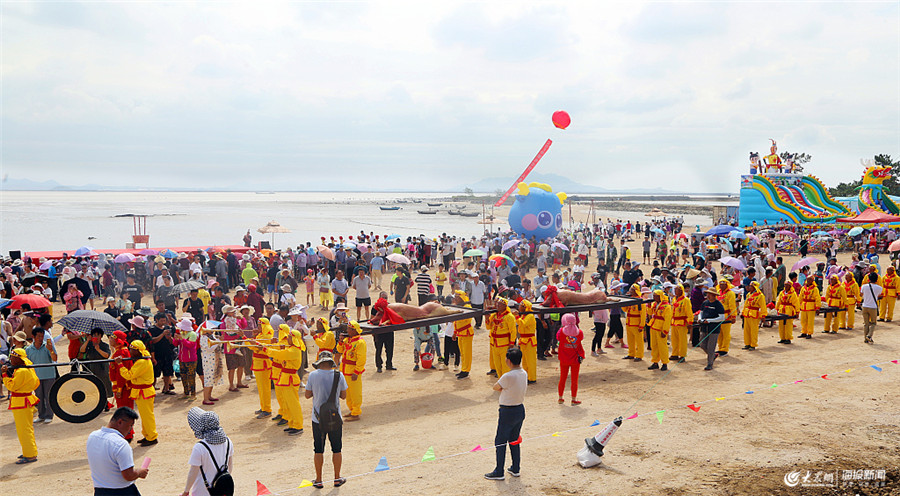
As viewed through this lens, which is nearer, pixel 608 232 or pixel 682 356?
pixel 682 356

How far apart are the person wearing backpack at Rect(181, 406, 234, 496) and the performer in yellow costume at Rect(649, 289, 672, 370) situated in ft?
25.8

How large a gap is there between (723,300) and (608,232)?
2379 centimetres

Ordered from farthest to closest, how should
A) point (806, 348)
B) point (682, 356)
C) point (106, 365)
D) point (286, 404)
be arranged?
point (806, 348)
point (682, 356)
point (106, 365)
point (286, 404)

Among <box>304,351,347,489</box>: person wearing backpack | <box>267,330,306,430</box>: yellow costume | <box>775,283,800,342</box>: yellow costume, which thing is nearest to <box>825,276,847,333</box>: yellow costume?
<box>775,283,800,342</box>: yellow costume

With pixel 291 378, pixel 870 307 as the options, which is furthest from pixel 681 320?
pixel 291 378

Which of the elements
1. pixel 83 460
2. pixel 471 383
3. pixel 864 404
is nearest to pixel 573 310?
pixel 471 383

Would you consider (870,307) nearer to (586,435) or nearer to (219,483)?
(586,435)

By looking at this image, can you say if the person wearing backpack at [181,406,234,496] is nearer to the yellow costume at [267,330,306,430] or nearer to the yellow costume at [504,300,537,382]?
the yellow costume at [267,330,306,430]

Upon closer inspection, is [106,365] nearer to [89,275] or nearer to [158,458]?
[158,458]

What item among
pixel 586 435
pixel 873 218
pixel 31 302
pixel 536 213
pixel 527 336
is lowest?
pixel 586 435

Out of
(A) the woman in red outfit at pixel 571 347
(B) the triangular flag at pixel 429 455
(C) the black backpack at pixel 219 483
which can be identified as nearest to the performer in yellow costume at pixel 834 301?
(A) the woman in red outfit at pixel 571 347

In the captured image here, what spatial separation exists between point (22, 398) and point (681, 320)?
375 inches

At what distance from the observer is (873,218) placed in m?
30.6

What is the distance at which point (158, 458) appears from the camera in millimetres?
7113
